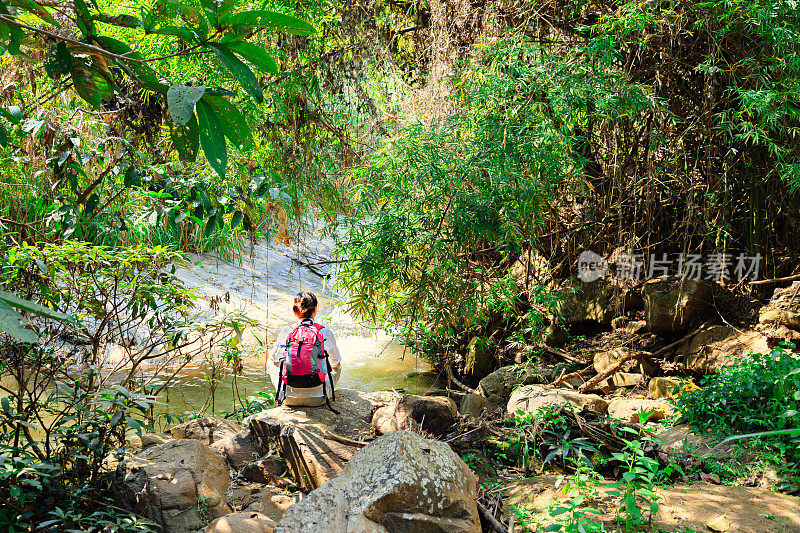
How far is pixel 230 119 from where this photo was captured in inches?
48.2

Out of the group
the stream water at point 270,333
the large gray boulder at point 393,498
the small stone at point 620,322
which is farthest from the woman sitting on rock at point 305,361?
the small stone at point 620,322

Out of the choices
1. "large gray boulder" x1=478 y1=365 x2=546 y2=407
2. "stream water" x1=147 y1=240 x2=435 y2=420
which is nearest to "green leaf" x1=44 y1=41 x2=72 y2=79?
"stream water" x1=147 y1=240 x2=435 y2=420

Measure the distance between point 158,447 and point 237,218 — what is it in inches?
51.9

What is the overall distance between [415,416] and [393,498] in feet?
5.11

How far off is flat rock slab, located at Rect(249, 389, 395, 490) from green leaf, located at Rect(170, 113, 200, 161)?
198cm

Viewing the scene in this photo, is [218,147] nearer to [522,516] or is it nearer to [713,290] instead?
[522,516]

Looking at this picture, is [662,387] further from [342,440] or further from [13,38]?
[13,38]

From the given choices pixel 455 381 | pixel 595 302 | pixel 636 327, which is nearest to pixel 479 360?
pixel 455 381

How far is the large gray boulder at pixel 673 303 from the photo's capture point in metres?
4.92

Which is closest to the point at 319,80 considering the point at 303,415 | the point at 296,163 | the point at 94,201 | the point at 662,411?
Result: the point at 296,163

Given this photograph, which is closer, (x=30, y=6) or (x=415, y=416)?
(x=30, y=6)

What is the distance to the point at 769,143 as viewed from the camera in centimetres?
400

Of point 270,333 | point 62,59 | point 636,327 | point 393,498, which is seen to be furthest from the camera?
point 270,333

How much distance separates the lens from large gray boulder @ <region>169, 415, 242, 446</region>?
350 centimetres
